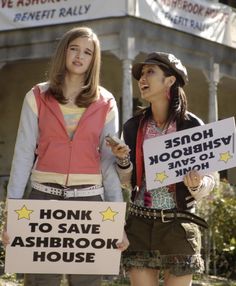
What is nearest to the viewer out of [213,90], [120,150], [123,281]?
[120,150]

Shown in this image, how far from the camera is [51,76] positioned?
4.21m

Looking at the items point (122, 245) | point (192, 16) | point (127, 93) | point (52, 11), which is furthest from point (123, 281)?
point (192, 16)

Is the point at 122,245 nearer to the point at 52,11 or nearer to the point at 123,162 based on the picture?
the point at 123,162

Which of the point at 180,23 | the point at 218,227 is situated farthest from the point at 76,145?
the point at 180,23

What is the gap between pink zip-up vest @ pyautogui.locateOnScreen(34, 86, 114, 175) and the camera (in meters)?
4.06

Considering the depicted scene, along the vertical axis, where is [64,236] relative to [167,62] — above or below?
below

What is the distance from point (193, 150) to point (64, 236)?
3.06 feet

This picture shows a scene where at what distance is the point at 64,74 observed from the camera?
4203 millimetres

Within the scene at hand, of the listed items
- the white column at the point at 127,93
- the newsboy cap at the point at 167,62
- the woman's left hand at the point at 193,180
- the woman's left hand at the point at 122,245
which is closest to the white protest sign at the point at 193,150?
the woman's left hand at the point at 193,180

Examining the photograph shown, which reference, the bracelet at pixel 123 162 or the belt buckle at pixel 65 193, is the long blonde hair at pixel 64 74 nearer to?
the bracelet at pixel 123 162

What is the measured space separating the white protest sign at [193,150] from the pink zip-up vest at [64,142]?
37 centimetres

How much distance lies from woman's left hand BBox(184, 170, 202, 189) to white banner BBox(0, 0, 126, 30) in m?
10.7

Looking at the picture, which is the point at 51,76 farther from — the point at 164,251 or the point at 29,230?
the point at 164,251

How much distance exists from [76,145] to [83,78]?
42cm
